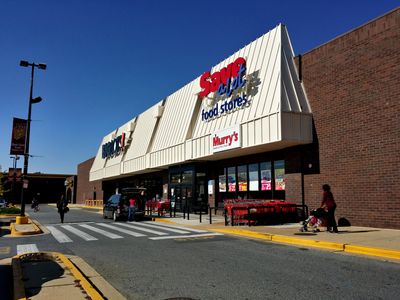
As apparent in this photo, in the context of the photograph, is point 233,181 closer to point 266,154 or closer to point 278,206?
point 266,154

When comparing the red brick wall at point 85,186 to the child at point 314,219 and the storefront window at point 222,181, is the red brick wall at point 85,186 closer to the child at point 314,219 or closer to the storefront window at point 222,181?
the storefront window at point 222,181

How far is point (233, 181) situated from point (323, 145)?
26.3 feet

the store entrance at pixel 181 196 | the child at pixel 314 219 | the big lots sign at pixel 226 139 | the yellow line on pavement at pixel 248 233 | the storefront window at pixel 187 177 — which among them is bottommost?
the yellow line on pavement at pixel 248 233

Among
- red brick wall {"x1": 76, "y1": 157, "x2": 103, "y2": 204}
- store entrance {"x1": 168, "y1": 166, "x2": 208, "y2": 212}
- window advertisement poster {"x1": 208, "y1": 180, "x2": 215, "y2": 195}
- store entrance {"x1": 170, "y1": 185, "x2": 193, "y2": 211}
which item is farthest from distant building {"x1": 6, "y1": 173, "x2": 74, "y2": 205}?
window advertisement poster {"x1": 208, "y1": 180, "x2": 215, "y2": 195}

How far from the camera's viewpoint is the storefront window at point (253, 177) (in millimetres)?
22797

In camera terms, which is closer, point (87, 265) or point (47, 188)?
point (87, 265)

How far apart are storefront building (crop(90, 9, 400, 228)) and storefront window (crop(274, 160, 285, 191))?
0.24 ft

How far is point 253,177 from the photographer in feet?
75.8

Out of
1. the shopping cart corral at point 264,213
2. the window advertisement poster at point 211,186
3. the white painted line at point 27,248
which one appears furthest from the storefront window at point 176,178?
the white painted line at point 27,248

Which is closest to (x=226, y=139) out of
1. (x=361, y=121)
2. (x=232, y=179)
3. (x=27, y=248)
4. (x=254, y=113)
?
(x=254, y=113)

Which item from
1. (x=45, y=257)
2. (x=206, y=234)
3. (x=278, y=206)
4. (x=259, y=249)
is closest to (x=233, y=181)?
(x=278, y=206)

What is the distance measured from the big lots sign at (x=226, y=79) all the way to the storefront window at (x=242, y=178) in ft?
14.7

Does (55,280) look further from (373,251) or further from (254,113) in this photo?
(254,113)

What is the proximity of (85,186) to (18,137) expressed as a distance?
161ft
